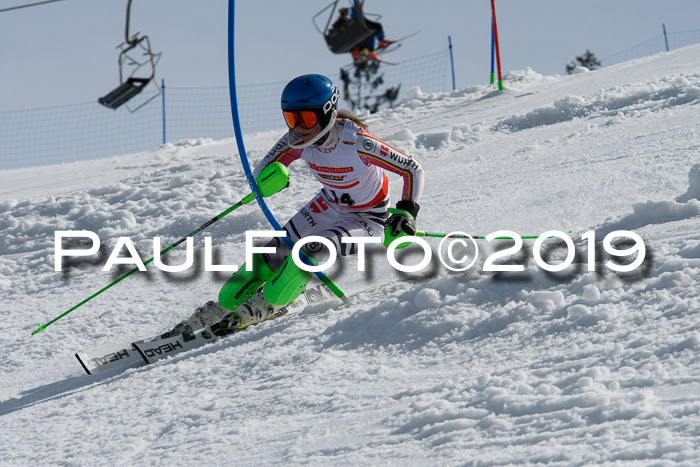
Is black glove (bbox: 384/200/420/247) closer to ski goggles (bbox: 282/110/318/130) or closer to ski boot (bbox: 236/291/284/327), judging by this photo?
ski goggles (bbox: 282/110/318/130)

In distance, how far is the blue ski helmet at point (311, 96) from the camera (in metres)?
4.30

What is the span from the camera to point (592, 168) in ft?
22.8

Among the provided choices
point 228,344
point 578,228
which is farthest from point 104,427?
point 578,228

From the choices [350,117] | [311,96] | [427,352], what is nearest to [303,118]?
[311,96]

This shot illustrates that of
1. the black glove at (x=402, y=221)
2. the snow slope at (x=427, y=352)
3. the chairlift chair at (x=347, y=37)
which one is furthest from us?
the chairlift chair at (x=347, y=37)

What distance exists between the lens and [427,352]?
340 cm

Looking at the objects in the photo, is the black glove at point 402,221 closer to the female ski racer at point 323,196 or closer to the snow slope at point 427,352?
the female ski racer at point 323,196

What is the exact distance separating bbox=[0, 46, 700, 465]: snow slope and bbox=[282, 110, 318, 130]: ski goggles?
111cm

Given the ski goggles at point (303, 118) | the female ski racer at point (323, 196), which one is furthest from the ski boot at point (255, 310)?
the ski goggles at point (303, 118)

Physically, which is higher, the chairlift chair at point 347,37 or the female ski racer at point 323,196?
the chairlift chair at point 347,37

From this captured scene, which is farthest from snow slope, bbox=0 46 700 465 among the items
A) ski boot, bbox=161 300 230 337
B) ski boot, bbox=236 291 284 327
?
ski boot, bbox=161 300 230 337

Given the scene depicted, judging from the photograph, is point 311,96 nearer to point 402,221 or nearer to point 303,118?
point 303,118

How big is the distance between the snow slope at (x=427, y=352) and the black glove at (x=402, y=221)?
0.36 meters

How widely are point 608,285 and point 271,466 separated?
1.77 m
